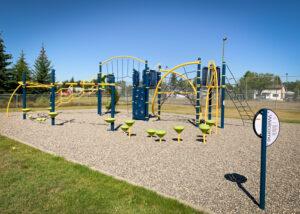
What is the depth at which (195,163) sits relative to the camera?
5887mm

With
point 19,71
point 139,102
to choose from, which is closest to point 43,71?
point 19,71

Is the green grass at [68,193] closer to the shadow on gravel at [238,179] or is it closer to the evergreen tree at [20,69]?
the shadow on gravel at [238,179]

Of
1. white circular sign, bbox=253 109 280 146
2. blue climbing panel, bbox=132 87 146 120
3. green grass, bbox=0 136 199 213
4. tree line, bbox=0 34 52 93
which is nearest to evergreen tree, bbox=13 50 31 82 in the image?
tree line, bbox=0 34 52 93

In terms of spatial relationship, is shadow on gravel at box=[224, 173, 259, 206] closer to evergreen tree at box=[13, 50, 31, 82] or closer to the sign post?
the sign post

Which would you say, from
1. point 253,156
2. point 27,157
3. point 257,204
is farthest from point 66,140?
point 257,204

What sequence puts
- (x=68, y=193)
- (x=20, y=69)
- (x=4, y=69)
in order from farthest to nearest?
(x=20, y=69)
(x=4, y=69)
(x=68, y=193)

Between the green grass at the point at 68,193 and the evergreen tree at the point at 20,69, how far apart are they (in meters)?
30.2

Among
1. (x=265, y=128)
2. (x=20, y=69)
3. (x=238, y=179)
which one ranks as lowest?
(x=238, y=179)

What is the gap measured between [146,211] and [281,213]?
1.89m

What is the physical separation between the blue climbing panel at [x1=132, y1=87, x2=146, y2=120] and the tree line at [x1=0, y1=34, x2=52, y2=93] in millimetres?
18260

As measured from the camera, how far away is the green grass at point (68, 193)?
3453 millimetres

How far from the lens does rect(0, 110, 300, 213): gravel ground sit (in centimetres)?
392

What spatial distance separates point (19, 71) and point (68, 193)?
3468 centimetres

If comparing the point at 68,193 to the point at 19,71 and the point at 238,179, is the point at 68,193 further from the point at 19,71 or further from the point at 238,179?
the point at 19,71
